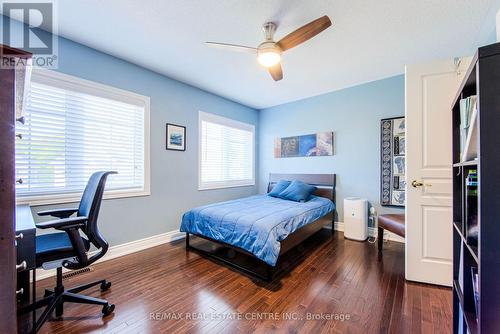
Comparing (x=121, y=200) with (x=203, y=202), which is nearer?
(x=121, y=200)

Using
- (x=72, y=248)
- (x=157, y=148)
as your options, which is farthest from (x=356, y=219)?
(x=72, y=248)

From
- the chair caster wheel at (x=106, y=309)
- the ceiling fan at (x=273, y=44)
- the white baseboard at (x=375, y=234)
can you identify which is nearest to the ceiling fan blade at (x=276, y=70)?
the ceiling fan at (x=273, y=44)

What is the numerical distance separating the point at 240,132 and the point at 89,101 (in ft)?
8.95

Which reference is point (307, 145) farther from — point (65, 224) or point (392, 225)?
point (65, 224)

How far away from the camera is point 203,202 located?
378 cm

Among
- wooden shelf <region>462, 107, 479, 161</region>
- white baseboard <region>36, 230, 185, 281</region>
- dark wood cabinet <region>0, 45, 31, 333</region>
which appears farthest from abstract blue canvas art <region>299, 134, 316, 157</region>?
dark wood cabinet <region>0, 45, 31, 333</region>

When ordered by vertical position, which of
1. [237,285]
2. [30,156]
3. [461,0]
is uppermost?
[461,0]

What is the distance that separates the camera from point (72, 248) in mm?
1508

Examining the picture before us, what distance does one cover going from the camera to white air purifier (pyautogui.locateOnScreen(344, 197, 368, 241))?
10.6 ft

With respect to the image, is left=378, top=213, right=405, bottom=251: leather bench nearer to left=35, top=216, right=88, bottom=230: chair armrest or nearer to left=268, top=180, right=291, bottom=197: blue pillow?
left=268, top=180, right=291, bottom=197: blue pillow

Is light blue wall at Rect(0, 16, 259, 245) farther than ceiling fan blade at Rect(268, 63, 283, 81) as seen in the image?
Yes

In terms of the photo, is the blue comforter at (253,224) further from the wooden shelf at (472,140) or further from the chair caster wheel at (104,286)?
the wooden shelf at (472,140)

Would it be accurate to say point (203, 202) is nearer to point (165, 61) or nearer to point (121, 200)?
point (121, 200)

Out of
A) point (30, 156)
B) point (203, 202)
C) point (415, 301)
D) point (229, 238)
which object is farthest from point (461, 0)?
point (30, 156)
